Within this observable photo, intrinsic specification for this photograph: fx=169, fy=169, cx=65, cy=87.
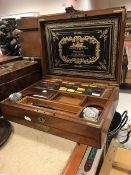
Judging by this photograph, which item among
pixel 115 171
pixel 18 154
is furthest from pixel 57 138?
pixel 115 171

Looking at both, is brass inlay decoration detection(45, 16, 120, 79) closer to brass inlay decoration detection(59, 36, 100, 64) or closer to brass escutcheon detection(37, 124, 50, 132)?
brass inlay decoration detection(59, 36, 100, 64)

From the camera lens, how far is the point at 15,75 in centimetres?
101

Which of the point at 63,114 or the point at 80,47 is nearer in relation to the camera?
the point at 63,114

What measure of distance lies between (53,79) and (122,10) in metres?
0.59

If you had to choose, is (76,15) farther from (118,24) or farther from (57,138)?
(57,138)

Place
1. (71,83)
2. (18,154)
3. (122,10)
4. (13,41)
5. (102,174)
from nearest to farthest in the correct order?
1. (18,154)
2. (122,10)
3. (102,174)
4. (71,83)
5. (13,41)

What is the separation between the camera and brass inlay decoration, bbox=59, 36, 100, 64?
3.28ft

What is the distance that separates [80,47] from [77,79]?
8.0 inches

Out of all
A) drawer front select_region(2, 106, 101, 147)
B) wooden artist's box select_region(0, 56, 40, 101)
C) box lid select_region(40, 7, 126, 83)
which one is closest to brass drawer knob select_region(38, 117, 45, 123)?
drawer front select_region(2, 106, 101, 147)

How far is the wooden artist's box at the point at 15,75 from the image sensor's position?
0.94 meters

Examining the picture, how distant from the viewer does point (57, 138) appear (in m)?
0.73

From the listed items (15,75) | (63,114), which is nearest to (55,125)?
(63,114)

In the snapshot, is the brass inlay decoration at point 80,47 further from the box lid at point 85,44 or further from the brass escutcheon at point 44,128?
the brass escutcheon at point 44,128

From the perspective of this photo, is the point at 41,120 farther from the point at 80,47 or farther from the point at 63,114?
the point at 80,47
